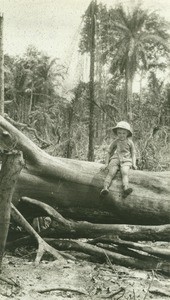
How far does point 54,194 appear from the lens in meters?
6.77

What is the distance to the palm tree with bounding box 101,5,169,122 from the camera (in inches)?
1464

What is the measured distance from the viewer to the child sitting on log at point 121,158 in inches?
259

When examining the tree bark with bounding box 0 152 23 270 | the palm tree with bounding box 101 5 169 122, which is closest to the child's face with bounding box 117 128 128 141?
the tree bark with bounding box 0 152 23 270

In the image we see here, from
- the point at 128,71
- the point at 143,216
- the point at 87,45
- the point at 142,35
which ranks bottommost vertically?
the point at 143,216

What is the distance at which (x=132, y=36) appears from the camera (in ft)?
125

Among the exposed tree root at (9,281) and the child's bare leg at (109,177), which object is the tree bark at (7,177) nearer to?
the exposed tree root at (9,281)

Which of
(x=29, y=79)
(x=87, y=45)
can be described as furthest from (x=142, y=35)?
(x=87, y=45)

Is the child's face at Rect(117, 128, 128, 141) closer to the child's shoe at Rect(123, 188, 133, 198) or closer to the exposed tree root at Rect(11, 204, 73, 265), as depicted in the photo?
the child's shoe at Rect(123, 188, 133, 198)

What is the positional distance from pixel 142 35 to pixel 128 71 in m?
3.41

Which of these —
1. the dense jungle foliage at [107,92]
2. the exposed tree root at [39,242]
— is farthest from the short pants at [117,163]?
the dense jungle foliage at [107,92]

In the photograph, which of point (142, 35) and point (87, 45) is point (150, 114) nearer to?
point (87, 45)

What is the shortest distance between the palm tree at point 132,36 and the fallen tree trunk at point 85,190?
30.6 metres

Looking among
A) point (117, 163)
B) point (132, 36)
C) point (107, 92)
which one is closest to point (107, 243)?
point (117, 163)

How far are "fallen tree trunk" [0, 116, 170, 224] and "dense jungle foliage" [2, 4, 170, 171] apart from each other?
529cm
